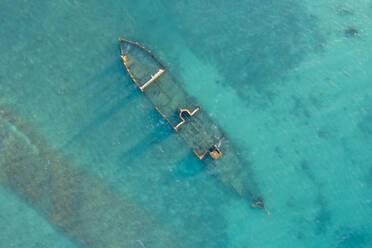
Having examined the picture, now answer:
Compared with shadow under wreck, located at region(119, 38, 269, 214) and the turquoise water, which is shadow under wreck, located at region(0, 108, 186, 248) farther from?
shadow under wreck, located at region(119, 38, 269, 214)

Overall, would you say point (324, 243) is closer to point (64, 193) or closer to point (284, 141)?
point (284, 141)

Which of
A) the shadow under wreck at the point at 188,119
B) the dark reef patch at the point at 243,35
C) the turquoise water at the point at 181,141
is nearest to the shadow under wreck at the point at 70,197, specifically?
the turquoise water at the point at 181,141

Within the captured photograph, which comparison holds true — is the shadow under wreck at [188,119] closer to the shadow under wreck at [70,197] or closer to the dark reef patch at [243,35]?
the dark reef patch at [243,35]

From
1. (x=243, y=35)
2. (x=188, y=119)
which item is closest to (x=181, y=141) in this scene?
(x=188, y=119)

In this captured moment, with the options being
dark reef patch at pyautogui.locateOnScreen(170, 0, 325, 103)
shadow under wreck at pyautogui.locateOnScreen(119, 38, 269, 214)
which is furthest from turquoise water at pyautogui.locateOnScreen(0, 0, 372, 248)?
shadow under wreck at pyautogui.locateOnScreen(119, 38, 269, 214)

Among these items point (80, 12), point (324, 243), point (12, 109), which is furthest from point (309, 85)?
point (12, 109)

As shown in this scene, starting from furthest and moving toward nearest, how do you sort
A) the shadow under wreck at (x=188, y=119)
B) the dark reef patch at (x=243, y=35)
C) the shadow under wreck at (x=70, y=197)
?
1. the dark reef patch at (x=243, y=35)
2. the shadow under wreck at (x=70, y=197)
3. the shadow under wreck at (x=188, y=119)
